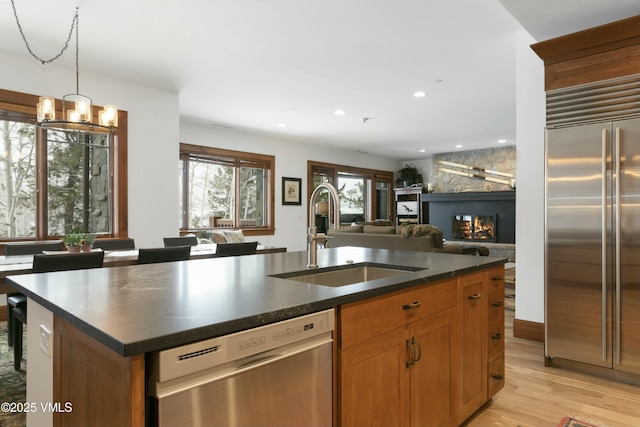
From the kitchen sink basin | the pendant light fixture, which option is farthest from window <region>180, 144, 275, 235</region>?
the kitchen sink basin

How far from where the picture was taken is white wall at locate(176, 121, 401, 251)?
7.50m

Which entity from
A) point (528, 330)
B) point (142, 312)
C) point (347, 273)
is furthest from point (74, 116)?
point (528, 330)

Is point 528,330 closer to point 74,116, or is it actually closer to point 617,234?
point 617,234

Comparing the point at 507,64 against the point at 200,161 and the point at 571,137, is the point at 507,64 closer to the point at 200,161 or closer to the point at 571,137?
the point at 571,137

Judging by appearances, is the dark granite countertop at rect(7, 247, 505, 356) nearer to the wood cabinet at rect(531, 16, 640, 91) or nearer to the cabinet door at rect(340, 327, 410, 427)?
the cabinet door at rect(340, 327, 410, 427)

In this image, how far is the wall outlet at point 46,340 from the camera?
131 centimetres

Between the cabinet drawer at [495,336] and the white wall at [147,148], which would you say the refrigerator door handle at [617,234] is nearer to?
the cabinet drawer at [495,336]

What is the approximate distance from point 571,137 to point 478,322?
1.67 m

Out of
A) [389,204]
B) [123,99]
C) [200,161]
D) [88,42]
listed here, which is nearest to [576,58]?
[88,42]

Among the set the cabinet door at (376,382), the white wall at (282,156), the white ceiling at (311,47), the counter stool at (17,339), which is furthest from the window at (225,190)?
the cabinet door at (376,382)

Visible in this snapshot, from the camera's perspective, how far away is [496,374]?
231cm

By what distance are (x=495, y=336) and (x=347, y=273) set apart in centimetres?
97

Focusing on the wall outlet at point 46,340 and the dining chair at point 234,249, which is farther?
the dining chair at point 234,249

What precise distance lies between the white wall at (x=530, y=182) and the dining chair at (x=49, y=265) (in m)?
3.51
